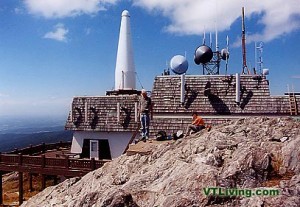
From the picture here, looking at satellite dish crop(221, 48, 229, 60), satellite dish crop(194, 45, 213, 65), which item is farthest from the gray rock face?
satellite dish crop(221, 48, 229, 60)

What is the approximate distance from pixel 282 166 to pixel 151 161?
5479mm

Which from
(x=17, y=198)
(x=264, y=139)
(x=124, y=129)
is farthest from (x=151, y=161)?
(x=17, y=198)

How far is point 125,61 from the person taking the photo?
3288 centimetres

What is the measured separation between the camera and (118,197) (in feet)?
33.4

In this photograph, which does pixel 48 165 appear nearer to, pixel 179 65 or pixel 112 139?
pixel 112 139

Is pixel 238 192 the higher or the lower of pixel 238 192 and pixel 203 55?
the lower

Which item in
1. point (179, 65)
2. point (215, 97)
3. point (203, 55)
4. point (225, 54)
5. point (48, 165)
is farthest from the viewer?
point (225, 54)

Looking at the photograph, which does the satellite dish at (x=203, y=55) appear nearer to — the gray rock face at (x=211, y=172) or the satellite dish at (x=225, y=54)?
the satellite dish at (x=225, y=54)

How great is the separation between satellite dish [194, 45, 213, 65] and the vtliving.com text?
21.5m

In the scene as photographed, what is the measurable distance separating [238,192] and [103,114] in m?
19.5

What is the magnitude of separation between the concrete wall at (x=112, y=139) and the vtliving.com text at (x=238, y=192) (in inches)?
682

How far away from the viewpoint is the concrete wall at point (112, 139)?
27.2 meters

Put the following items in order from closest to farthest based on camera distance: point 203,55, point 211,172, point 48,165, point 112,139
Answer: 1. point 211,172
2. point 48,165
3. point 112,139
4. point 203,55

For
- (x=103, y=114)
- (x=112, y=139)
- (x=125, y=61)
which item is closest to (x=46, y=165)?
(x=112, y=139)
